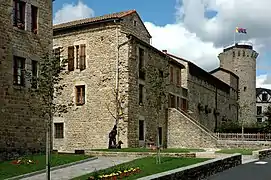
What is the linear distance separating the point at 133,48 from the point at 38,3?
932cm

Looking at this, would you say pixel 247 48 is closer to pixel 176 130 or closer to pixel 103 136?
pixel 176 130

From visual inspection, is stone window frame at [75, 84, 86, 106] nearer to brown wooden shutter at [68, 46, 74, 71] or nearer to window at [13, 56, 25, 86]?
brown wooden shutter at [68, 46, 74, 71]

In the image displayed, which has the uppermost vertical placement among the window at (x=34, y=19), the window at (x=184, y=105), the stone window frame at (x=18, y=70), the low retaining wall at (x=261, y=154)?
the window at (x=34, y=19)

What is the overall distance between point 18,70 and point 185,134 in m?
18.3

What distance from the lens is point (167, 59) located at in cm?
3672

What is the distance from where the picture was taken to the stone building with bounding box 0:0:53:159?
67.6ft

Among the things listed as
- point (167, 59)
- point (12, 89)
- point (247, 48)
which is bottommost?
point (12, 89)

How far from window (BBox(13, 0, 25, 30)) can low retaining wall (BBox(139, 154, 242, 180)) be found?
1173 cm

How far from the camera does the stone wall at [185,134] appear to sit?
35.9 m

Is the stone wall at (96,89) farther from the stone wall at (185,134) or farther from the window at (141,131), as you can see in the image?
the stone wall at (185,134)

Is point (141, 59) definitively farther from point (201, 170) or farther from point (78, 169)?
point (201, 170)

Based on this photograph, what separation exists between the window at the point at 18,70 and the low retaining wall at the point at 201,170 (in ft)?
34.2

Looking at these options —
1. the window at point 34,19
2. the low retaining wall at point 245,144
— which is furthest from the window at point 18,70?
the low retaining wall at point 245,144

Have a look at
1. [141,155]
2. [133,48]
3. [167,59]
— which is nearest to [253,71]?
[167,59]
